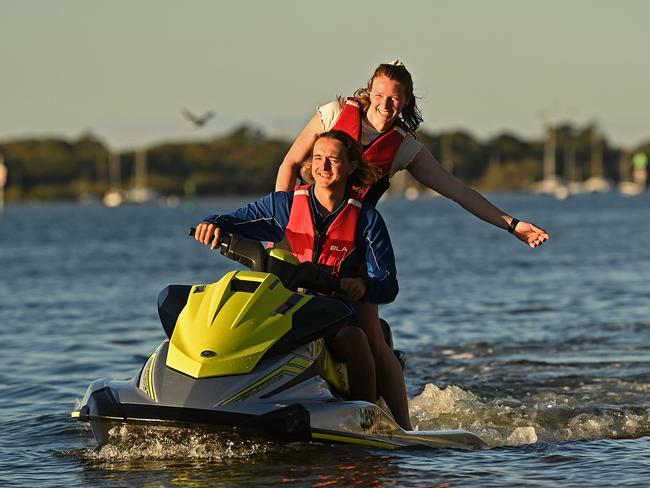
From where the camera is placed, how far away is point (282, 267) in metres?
7.34

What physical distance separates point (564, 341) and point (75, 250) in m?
33.1

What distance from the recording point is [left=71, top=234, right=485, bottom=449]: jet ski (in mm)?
6898

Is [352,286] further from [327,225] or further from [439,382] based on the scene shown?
[439,382]

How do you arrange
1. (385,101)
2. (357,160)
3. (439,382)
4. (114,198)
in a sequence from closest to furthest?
(357,160) < (385,101) < (439,382) < (114,198)

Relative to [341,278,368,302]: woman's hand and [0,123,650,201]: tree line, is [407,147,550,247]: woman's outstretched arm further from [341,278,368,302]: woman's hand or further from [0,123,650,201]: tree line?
[0,123,650,201]: tree line

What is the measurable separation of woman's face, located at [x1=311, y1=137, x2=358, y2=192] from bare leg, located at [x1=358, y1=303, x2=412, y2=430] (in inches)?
28.5

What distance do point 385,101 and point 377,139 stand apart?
236mm

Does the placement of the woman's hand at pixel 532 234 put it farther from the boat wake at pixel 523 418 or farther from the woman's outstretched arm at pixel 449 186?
the boat wake at pixel 523 418

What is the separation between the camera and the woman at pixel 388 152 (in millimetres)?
7906

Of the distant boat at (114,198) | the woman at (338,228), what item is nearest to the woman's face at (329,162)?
the woman at (338,228)

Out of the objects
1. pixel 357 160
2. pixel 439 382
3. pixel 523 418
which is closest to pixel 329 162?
pixel 357 160

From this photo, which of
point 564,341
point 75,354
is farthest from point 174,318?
point 564,341

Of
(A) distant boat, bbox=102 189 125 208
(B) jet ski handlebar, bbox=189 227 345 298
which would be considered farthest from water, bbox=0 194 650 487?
(A) distant boat, bbox=102 189 125 208

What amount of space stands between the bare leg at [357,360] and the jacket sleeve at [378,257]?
0.24 meters
